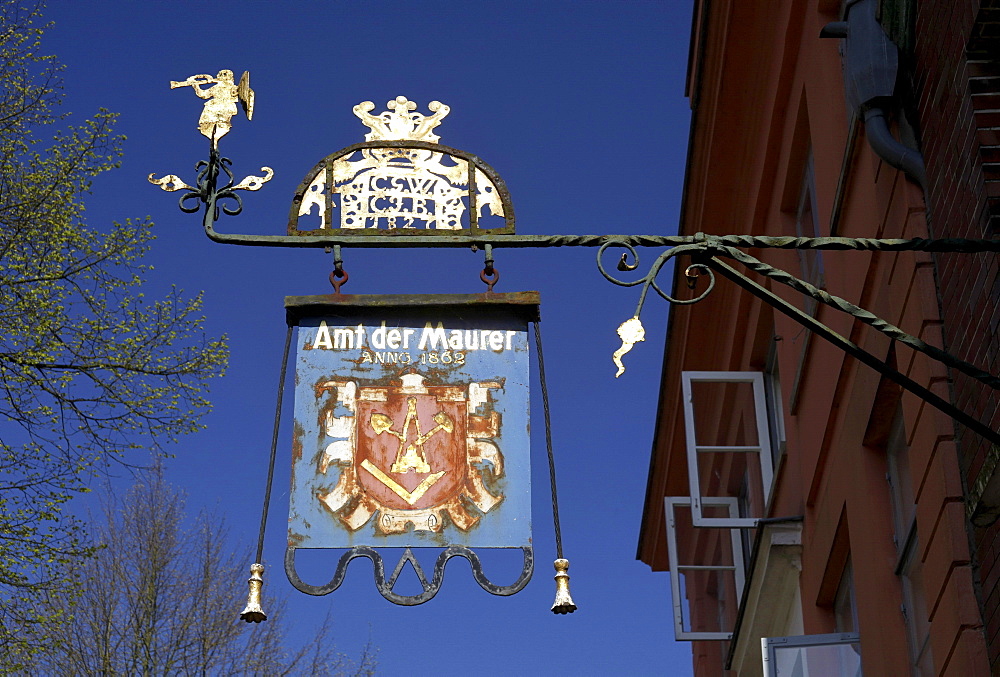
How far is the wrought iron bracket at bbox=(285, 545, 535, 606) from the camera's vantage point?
6984 mm

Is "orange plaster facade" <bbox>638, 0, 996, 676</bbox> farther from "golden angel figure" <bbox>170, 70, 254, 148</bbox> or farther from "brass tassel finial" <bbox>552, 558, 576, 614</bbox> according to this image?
"golden angel figure" <bbox>170, 70, 254, 148</bbox>

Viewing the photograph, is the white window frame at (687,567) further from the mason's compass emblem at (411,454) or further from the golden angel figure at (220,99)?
the golden angel figure at (220,99)

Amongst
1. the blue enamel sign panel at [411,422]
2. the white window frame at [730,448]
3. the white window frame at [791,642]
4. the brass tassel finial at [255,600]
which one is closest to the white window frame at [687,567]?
the white window frame at [730,448]

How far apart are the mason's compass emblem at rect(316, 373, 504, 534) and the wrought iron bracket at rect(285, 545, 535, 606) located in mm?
121

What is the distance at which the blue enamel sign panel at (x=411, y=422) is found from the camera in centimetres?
711

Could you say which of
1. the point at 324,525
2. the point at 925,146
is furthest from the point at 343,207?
the point at 925,146

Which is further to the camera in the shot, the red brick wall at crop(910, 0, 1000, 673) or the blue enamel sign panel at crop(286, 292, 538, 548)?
the blue enamel sign panel at crop(286, 292, 538, 548)

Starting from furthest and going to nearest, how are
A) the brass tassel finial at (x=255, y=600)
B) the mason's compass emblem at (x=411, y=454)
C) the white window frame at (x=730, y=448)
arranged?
1. the white window frame at (x=730, y=448)
2. the mason's compass emblem at (x=411, y=454)
3. the brass tassel finial at (x=255, y=600)

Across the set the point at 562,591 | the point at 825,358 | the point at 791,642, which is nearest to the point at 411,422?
the point at 562,591

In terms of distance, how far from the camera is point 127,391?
1290 cm

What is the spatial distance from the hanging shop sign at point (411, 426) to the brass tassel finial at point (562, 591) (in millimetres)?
141

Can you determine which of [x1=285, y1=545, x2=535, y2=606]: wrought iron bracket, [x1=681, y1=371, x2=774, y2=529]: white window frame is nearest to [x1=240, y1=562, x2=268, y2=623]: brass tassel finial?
[x1=285, y1=545, x2=535, y2=606]: wrought iron bracket

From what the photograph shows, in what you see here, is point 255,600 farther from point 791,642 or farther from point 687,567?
point 687,567

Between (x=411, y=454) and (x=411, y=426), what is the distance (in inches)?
5.4
